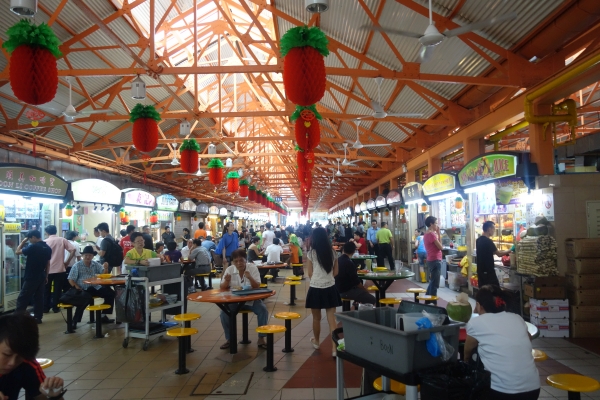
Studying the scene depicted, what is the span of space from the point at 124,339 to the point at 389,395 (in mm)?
4808

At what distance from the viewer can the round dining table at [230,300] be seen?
5240 mm

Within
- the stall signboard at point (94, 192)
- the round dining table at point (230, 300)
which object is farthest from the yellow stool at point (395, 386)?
the stall signboard at point (94, 192)

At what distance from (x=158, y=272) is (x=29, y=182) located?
4.18 metres

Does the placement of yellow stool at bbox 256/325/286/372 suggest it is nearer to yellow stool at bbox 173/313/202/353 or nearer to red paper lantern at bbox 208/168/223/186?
yellow stool at bbox 173/313/202/353

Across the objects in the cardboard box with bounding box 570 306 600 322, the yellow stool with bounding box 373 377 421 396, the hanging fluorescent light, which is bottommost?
the cardboard box with bounding box 570 306 600 322

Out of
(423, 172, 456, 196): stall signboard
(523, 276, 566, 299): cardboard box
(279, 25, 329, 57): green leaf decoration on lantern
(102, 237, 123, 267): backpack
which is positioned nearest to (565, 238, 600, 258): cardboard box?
(523, 276, 566, 299): cardboard box

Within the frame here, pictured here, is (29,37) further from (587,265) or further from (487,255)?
(587,265)

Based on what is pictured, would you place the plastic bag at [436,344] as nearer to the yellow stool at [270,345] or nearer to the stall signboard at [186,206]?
the yellow stool at [270,345]

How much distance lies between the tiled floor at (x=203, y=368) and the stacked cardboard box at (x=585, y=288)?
1.49 ft

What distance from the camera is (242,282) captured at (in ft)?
20.3

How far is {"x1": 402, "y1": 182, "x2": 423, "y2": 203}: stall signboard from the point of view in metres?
11.9

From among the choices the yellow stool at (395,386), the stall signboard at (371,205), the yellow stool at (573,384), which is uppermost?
the stall signboard at (371,205)

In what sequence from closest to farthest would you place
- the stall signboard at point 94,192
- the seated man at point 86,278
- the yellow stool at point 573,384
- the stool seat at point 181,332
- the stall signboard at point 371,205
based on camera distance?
the yellow stool at point 573,384 → the stool seat at point 181,332 → the seated man at point 86,278 → the stall signboard at point 94,192 → the stall signboard at point 371,205

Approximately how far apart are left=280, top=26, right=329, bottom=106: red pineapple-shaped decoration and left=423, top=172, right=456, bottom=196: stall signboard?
241 inches
